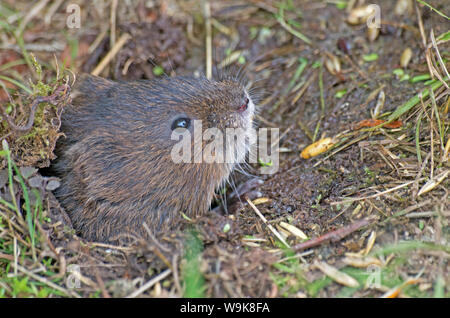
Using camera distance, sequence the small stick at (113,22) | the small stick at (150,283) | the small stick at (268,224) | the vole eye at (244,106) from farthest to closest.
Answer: the small stick at (113,22) → the vole eye at (244,106) → the small stick at (268,224) → the small stick at (150,283)

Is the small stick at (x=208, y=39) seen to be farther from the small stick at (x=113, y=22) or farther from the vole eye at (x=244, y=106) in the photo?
the vole eye at (x=244, y=106)

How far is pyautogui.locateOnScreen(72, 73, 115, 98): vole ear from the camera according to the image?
476 centimetres

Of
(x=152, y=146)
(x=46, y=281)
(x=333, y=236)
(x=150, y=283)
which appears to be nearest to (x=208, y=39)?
(x=152, y=146)

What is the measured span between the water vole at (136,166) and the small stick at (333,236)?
3.42 ft

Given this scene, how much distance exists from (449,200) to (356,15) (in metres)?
2.89

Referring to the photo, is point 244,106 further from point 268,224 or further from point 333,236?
point 333,236

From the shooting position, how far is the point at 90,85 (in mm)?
4812

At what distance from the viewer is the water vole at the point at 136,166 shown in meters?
4.21

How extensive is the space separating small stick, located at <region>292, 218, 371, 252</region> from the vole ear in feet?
7.96

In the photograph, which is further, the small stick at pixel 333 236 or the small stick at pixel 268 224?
the small stick at pixel 268 224

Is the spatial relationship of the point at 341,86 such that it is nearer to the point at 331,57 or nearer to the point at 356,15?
the point at 331,57

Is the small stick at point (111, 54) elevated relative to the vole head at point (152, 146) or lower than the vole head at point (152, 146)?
elevated

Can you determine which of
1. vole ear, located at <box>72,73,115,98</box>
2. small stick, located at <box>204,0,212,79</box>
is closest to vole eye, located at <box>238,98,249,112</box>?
vole ear, located at <box>72,73,115,98</box>

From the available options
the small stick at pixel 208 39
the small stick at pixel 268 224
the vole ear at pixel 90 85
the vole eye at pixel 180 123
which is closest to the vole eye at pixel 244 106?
the vole eye at pixel 180 123
